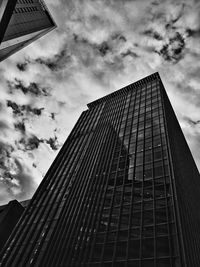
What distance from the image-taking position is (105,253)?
24672mm

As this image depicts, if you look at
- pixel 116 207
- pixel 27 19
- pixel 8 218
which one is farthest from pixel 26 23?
pixel 116 207

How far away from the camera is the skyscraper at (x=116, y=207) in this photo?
23625mm

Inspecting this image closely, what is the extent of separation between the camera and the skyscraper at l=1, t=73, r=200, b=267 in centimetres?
2362

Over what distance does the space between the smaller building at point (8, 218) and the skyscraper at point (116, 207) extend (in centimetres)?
2311

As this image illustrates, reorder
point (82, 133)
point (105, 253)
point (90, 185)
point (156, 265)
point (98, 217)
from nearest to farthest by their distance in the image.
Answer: point (156, 265), point (105, 253), point (98, 217), point (90, 185), point (82, 133)

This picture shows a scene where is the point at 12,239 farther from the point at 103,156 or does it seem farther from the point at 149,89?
the point at 149,89

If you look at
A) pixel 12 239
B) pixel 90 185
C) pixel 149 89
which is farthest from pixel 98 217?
pixel 149 89

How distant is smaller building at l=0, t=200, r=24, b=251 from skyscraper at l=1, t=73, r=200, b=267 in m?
23.1

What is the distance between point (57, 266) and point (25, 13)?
70.0 metres

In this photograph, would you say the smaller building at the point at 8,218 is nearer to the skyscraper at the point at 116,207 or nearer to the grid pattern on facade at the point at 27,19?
the skyscraper at the point at 116,207

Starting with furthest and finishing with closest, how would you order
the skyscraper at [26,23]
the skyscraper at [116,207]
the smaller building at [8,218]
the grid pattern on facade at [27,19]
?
the smaller building at [8,218] < the grid pattern on facade at [27,19] < the skyscraper at [26,23] < the skyscraper at [116,207]

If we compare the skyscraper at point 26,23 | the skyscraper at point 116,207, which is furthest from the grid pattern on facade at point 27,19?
the skyscraper at point 116,207

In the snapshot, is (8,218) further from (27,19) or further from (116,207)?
(27,19)

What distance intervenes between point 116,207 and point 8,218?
4475cm
